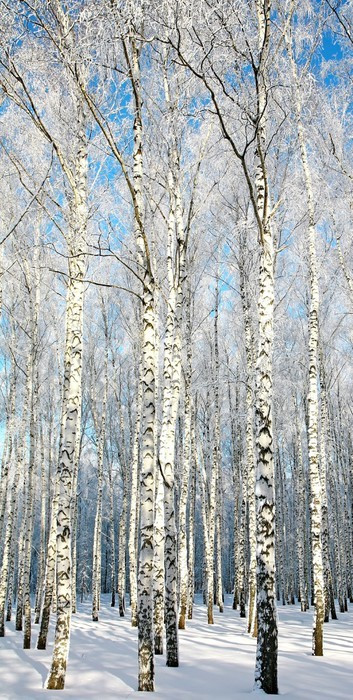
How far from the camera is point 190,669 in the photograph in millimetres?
6109

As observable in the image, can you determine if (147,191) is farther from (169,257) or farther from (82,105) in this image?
(82,105)

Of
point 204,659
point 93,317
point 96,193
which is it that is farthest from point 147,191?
point 93,317

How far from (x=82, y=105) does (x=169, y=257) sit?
8.40 feet

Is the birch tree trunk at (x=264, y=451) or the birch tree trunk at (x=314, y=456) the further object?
the birch tree trunk at (x=314, y=456)

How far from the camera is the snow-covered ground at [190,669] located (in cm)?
464

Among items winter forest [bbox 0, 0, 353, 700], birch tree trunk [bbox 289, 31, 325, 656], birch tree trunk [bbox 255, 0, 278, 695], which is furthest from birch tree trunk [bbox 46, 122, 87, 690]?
birch tree trunk [bbox 289, 31, 325, 656]

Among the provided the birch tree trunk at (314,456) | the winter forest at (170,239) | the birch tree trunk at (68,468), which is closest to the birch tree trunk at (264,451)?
the winter forest at (170,239)

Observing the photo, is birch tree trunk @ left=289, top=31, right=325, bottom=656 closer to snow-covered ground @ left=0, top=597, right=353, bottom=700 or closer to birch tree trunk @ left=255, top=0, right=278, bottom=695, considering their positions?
snow-covered ground @ left=0, top=597, right=353, bottom=700

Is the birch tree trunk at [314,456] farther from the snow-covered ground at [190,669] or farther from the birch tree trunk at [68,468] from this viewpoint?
the birch tree trunk at [68,468]

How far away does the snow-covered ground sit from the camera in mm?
4637

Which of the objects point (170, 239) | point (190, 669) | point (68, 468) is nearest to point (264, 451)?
point (68, 468)

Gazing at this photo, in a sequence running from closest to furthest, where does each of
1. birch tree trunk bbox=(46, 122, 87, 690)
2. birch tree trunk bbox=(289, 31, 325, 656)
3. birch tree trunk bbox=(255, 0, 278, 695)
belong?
birch tree trunk bbox=(255, 0, 278, 695) → birch tree trunk bbox=(46, 122, 87, 690) → birch tree trunk bbox=(289, 31, 325, 656)

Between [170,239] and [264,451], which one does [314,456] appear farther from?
[170,239]

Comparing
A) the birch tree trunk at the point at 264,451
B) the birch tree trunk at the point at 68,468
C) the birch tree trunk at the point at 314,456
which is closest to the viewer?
the birch tree trunk at the point at 264,451
